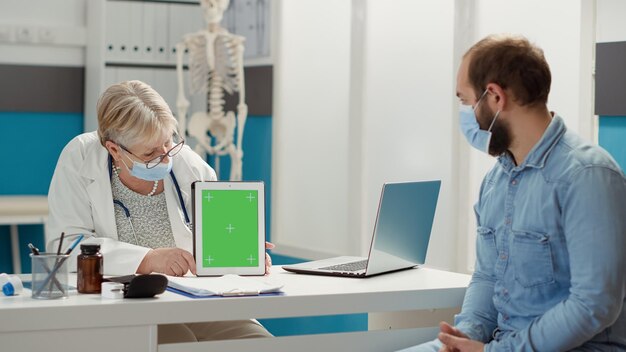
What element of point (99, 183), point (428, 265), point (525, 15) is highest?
point (525, 15)

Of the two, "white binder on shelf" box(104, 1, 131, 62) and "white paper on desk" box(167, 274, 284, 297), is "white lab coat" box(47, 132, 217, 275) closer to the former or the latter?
"white paper on desk" box(167, 274, 284, 297)

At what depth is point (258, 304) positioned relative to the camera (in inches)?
80.2

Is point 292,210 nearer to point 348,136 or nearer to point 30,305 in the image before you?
point 348,136

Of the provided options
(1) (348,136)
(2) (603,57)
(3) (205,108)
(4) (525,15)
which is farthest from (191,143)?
(2) (603,57)

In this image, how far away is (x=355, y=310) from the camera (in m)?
2.13

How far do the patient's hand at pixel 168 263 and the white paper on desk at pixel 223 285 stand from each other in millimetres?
40

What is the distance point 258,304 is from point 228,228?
0.35 meters

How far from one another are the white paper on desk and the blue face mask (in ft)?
1.15

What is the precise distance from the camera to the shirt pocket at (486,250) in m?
2.09

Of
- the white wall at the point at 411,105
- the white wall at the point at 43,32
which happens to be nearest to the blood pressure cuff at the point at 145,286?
the white wall at the point at 411,105

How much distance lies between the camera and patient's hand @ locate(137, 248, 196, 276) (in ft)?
7.53

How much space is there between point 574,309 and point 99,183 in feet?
4.38

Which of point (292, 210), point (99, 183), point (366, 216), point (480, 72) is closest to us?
point (480, 72)

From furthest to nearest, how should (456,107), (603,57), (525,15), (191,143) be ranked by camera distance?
(191,143) → (456,107) → (525,15) → (603,57)
